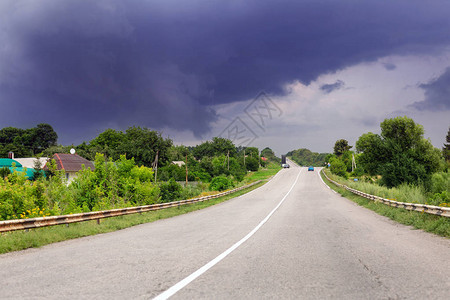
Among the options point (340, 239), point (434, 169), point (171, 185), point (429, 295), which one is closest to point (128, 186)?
point (171, 185)

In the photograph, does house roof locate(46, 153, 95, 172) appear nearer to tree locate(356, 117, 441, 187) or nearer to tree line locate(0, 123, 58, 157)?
tree locate(356, 117, 441, 187)

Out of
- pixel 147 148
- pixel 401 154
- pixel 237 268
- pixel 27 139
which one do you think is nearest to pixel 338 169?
pixel 401 154

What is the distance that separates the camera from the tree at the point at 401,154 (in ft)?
143

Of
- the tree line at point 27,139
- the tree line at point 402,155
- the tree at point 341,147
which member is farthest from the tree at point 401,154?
the tree line at point 27,139

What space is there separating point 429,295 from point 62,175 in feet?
70.7

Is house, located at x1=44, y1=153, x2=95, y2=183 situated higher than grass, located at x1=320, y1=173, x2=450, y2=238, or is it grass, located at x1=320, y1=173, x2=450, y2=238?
house, located at x1=44, y1=153, x2=95, y2=183

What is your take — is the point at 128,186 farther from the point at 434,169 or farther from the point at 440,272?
the point at 434,169

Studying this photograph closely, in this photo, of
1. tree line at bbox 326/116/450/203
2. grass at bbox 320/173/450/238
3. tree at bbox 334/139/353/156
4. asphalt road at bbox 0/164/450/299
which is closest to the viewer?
asphalt road at bbox 0/164/450/299

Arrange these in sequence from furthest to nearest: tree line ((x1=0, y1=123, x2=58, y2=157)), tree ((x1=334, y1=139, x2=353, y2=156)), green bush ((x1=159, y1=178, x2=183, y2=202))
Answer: tree ((x1=334, y1=139, x2=353, y2=156)) → tree line ((x1=0, y1=123, x2=58, y2=157)) → green bush ((x1=159, y1=178, x2=183, y2=202))

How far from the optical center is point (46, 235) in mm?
8914

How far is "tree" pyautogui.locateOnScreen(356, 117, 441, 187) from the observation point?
1721 inches

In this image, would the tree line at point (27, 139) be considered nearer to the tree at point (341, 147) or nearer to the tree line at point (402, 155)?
the tree line at point (402, 155)

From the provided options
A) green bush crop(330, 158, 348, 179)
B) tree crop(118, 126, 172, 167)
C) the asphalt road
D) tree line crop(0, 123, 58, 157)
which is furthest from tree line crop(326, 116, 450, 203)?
tree line crop(0, 123, 58, 157)

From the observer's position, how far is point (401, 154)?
46.7 meters
